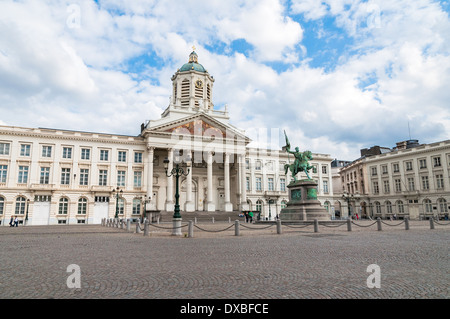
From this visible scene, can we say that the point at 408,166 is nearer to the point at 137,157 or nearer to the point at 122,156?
the point at 137,157

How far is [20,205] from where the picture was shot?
3984 cm

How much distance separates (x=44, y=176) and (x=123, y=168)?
10.4 m

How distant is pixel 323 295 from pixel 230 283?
1.73 m

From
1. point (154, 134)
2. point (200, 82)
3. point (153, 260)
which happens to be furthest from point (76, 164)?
point (153, 260)

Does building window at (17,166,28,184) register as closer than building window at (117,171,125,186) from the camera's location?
Yes

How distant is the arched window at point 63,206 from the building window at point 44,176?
10.7 ft

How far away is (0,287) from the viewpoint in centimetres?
549

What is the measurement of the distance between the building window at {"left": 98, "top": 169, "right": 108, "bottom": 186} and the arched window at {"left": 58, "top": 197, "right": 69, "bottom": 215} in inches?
196

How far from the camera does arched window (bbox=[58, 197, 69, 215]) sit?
4169 centimetres

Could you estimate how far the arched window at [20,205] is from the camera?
39681 millimetres

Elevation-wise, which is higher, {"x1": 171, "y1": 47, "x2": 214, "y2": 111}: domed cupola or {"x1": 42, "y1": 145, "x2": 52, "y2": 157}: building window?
{"x1": 171, "y1": 47, "x2": 214, "y2": 111}: domed cupola

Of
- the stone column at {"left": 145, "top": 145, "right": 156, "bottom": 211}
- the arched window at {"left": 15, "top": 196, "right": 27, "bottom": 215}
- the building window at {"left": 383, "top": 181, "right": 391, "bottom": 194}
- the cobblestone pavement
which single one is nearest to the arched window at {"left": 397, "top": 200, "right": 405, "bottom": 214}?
the building window at {"left": 383, "top": 181, "right": 391, "bottom": 194}

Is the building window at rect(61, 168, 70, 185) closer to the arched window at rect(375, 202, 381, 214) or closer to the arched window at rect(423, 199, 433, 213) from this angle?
the arched window at rect(375, 202, 381, 214)

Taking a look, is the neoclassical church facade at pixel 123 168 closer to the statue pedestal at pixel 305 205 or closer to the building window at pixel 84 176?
the building window at pixel 84 176
